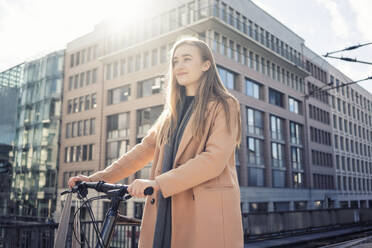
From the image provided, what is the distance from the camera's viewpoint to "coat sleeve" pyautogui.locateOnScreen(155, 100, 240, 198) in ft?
6.34

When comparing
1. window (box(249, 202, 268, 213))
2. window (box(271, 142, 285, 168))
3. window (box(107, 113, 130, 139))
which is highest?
window (box(107, 113, 130, 139))

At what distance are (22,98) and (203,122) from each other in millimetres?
50828

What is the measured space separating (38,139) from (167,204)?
46.3 meters

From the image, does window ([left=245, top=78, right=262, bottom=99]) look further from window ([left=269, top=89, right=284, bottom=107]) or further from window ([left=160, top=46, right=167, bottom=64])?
window ([left=160, top=46, right=167, bottom=64])

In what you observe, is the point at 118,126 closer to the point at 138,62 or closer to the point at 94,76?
the point at 138,62

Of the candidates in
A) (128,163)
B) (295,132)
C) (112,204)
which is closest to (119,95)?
(295,132)

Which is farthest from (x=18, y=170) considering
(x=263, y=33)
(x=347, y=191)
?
(x=347, y=191)

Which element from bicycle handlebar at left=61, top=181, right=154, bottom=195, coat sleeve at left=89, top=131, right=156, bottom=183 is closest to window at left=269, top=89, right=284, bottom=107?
coat sleeve at left=89, top=131, right=156, bottom=183

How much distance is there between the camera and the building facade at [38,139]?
4272 centimetres

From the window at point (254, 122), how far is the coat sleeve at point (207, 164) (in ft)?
110

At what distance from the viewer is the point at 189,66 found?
7.89ft

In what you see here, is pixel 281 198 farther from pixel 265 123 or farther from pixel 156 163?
pixel 156 163

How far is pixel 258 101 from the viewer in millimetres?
36938

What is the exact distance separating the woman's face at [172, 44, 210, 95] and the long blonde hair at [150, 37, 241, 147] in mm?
28
